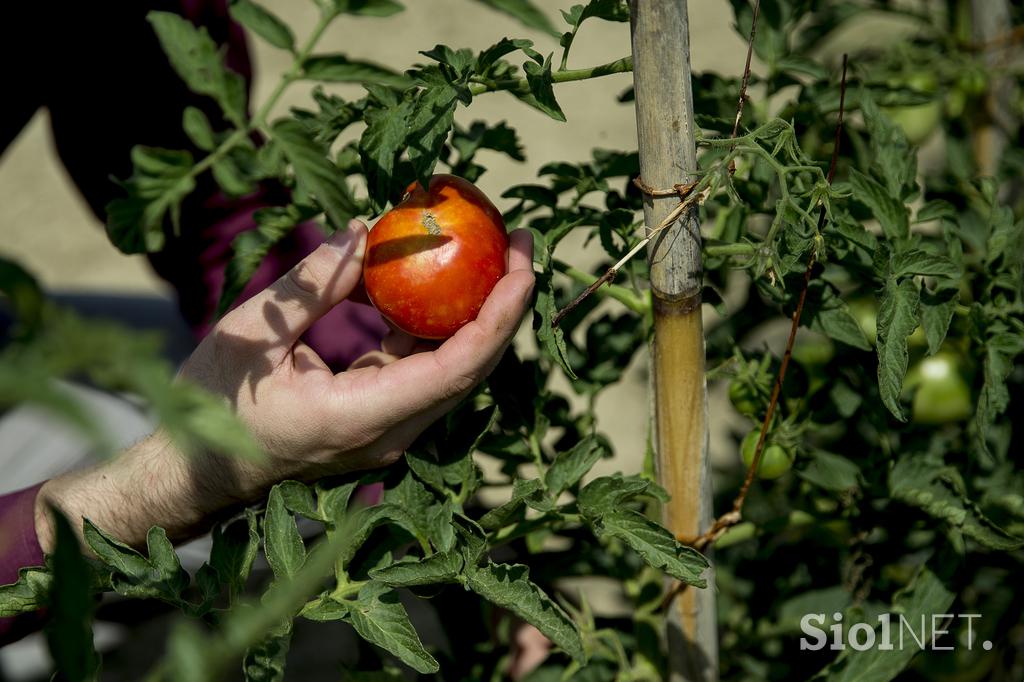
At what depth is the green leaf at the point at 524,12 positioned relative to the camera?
32.3 inches

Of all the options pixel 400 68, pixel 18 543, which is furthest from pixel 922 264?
pixel 400 68

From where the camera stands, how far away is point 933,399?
1260 millimetres

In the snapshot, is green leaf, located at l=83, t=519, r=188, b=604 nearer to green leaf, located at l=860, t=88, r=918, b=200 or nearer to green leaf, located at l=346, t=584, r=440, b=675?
green leaf, located at l=346, t=584, r=440, b=675

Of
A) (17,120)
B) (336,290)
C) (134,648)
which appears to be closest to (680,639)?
(336,290)

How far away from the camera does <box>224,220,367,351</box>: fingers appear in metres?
0.97

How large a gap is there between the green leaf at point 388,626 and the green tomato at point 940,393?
2.35 ft

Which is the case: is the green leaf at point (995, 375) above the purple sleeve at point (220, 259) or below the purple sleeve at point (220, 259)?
below

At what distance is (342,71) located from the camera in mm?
976

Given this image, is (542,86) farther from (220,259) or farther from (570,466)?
(220,259)

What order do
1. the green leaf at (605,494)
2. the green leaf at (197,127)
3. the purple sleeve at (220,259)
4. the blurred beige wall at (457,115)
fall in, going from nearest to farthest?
the green leaf at (605,494) → the green leaf at (197,127) → the purple sleeve at (220,259) → the blurred beige wall at (457,115)

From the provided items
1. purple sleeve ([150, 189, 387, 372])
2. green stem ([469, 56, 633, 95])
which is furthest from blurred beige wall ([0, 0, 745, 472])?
green stem ([469, 56, 633, 95])

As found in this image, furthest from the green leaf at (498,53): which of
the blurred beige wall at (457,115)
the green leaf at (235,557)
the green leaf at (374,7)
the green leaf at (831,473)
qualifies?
the blurred beige wall at (457,115)

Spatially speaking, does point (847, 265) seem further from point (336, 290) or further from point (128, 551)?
point (128, 551)

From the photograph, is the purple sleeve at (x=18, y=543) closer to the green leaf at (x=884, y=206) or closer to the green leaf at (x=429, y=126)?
the green leaf at (x=429, y=126)
